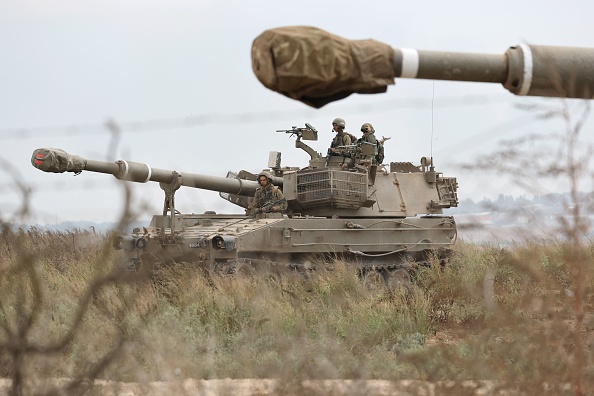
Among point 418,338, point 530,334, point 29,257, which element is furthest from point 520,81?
point 418,338

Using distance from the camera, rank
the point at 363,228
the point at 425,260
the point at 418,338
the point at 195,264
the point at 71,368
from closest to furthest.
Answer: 1. the point at 71,368
2. the point at 418,338
3. the point at 195,264
4. the point at 363,228
5. the point at 425,260

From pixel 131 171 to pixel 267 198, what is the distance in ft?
8.47

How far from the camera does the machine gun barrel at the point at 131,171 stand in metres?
12.9

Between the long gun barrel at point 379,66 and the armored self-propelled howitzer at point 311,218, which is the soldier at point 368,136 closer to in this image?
the armored self-propelled howitzer at point 311,218

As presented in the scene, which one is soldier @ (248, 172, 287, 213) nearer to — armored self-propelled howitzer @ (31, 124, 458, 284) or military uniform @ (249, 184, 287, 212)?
military uniform @ (249, 184, 287, 212)

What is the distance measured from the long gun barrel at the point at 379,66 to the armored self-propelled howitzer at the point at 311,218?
9378 millimetres

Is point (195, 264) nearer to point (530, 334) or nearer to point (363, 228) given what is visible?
point (363, 228)

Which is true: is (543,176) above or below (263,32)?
below

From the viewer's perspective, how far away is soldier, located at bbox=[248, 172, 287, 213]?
1518 cm

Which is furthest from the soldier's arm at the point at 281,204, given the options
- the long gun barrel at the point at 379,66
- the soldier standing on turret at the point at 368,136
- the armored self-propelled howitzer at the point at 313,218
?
the long gun barrel at the point at 379,66

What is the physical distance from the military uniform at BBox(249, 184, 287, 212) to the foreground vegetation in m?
1.27

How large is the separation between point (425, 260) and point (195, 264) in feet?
14.9

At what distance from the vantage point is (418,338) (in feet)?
32.2

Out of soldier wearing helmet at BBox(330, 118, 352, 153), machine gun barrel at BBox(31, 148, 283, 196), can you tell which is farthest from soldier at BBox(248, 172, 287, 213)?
soldier wearing helmet at BBox(330, 118, 352, 153)
